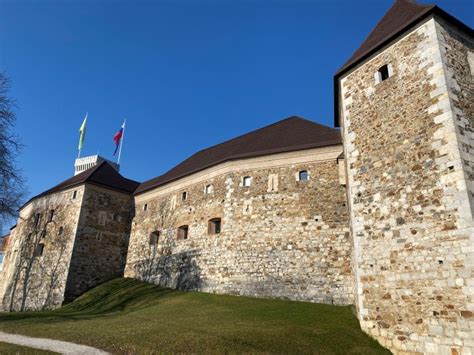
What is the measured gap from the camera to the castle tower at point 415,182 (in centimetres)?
817

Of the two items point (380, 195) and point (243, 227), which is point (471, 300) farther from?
point (243, 227)

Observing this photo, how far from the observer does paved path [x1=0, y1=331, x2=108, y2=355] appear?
8.05 metres

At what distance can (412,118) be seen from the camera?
32.6 ft

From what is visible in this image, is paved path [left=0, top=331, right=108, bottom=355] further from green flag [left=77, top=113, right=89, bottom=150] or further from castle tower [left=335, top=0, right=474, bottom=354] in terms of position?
green flag [left=77, top=113, right=89, bottom=150]

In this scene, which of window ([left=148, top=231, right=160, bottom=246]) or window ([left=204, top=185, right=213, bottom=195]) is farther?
window ([left=148, top=231, right=160, bottom=246])

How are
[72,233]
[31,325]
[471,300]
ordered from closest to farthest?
[471,300] → [31,325] → [72,233]

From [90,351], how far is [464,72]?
12.0 meters

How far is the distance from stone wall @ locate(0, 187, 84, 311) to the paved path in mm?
10650

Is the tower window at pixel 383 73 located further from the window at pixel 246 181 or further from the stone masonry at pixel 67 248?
the stone masonry at pixel 67 248

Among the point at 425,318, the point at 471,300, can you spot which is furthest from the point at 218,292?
the point at 471,300

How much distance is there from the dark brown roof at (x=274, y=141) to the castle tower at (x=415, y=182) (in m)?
4.71

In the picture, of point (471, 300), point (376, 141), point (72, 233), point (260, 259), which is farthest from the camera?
point (72, 233)

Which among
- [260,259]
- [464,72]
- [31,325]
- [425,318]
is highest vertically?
[464,72]

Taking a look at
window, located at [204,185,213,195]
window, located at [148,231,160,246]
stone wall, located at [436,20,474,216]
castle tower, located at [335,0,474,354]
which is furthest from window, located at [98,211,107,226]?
stone wall, located at [436,20,474,216]
